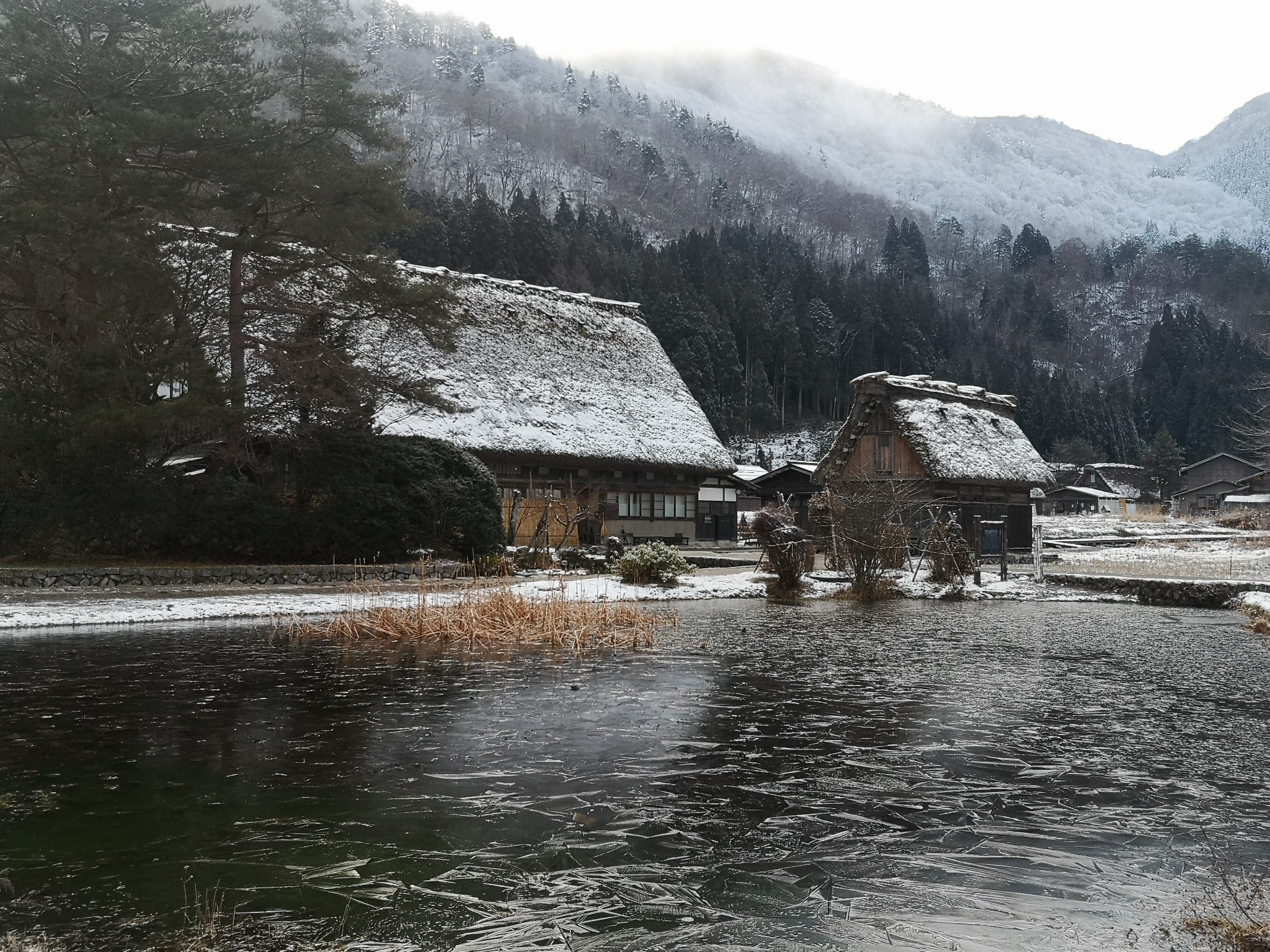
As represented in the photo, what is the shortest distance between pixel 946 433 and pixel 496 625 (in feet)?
79.3

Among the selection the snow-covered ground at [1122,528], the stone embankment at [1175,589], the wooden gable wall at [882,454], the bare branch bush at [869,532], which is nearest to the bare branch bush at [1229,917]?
the bare branch bush at [869,532]

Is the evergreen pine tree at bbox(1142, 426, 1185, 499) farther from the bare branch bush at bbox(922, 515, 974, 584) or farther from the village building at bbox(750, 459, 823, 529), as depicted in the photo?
the bare branch bush at bbox(922, 515, 974, 584)

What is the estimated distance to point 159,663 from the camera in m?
10.5

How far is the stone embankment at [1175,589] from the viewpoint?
58.9ft

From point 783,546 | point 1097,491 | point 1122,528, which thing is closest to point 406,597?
point 783,546

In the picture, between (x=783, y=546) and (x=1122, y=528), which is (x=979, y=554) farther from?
(x=1122, y=528)

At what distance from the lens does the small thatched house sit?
105ft

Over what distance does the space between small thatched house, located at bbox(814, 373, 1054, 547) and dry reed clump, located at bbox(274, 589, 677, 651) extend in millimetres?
19604

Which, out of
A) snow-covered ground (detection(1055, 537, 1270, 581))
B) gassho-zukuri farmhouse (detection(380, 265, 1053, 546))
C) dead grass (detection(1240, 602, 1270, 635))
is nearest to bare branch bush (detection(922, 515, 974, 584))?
snow-covered ground (detection(1055, 537, 1270, 581))

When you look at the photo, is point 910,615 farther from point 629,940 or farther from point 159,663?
point 629,940

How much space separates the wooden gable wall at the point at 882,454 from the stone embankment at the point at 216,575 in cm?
1726

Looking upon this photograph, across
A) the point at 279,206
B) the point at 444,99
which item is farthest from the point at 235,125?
the point at 444,99

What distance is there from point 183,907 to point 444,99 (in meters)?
160

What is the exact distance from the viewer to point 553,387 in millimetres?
32406
